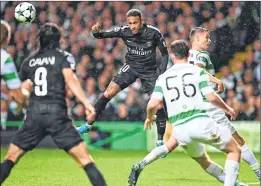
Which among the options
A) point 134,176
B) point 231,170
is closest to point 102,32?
point 134,176

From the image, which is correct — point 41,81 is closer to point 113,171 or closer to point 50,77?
point 50,77

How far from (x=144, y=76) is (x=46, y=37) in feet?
15.0

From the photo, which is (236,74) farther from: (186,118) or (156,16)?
(186,118)

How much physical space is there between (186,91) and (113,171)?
5266mm

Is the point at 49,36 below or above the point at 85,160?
above

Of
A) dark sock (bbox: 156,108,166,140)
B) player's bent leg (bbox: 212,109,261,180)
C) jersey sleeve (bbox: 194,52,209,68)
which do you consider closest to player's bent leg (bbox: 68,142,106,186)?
player's bent leg (bbox: 212,109,261,180)

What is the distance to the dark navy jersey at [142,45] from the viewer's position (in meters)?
12.4

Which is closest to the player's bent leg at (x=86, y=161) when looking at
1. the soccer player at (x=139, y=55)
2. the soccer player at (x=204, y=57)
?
the soccer player at (x=204, y=57)

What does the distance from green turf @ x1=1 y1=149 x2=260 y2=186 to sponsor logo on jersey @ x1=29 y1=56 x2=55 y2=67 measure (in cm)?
320

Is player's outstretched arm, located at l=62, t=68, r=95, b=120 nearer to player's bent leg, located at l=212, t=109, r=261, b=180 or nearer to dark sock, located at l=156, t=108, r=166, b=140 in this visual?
player's bent leg, located at l=212, t=109, r=261, b=180

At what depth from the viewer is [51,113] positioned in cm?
805

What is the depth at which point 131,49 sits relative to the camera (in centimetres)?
1255

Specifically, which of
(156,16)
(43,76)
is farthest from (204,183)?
(156,16)

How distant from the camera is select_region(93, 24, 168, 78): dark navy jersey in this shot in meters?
12.4
